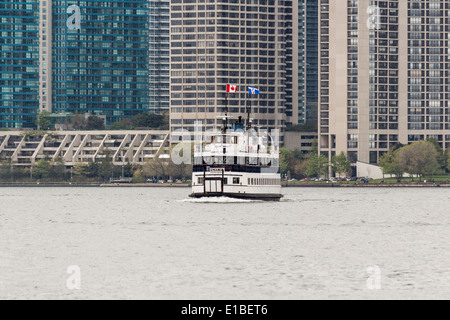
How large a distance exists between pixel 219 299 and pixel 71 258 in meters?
24.9

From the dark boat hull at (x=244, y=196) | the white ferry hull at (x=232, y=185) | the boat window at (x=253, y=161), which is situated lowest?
the dark boat hull at (x=244, y=196)

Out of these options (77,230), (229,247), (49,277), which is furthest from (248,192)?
(49,277)

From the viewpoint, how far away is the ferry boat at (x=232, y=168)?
162 m

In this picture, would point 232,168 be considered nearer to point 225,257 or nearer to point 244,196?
point 244,196

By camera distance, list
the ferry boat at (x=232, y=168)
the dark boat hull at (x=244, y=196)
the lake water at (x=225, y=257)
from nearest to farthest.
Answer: the lake water at (x=225, y=257) → the ferry boat at (x=232, y=168) → the dark boat hull at (x=244, y=196)

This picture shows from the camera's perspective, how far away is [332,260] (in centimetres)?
7881

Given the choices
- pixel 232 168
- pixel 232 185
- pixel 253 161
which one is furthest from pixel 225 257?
pixel 253 161

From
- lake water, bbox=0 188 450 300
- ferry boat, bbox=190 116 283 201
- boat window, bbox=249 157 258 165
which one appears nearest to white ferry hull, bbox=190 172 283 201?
ferry boat, bbox=190 116 283 201

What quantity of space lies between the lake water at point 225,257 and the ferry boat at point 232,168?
24.2 meters

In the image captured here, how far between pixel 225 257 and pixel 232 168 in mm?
80660

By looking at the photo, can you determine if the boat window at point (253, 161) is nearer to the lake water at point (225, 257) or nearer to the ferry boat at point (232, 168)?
the ferry boat at point (232, 168)

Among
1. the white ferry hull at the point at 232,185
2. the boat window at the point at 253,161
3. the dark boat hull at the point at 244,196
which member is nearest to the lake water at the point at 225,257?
the white ferry hull at the point at 232,185
